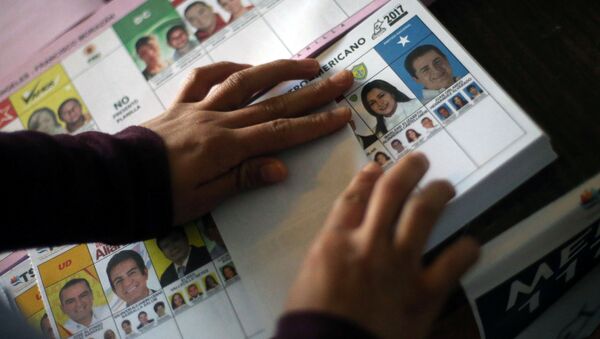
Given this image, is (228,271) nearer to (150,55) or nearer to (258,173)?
(258,173)

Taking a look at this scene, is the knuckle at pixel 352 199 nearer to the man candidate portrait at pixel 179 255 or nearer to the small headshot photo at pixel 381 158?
the small headshot photo at pixel 381 158

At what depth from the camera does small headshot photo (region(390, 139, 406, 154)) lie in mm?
439

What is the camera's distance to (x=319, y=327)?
0.32 m

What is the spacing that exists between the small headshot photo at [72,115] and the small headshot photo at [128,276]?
199 millimetres

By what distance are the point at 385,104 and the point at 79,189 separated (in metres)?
0.31

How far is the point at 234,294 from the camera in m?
0.46

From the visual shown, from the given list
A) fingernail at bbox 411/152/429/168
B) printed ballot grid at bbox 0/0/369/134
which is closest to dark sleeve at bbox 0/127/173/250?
printed ballot grid at bbox 0/0/369/134

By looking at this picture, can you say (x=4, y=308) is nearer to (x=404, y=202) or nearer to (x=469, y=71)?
Answer: (x=404, y=202)

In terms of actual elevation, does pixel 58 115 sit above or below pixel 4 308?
Answer: above

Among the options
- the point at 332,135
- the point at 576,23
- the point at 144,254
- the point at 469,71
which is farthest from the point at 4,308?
the point at 576,23

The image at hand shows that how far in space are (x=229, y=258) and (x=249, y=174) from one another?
90 mm

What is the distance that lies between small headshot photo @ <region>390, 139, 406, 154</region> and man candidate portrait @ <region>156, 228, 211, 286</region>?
0.22 meters

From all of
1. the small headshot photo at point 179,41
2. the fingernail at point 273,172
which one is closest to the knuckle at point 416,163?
the fingernail at point 273,172

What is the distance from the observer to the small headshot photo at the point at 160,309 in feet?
1.57
